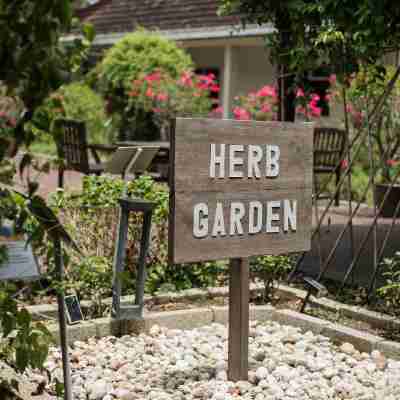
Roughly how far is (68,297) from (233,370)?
116 centimetres

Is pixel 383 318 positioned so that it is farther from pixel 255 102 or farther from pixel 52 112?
pixel 255 102

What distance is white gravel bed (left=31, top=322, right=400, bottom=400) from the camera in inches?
146

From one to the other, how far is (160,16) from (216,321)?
1478cm

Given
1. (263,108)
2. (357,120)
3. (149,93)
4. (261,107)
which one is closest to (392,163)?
(357,120)

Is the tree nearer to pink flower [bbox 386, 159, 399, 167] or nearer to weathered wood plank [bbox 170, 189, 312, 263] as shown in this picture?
weathered wood plank [bbox 170, 189, 312, 263]

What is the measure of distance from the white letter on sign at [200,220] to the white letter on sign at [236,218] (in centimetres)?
14

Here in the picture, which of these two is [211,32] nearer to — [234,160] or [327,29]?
[327,29]

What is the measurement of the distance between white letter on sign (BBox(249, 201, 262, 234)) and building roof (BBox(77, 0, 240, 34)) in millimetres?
12295

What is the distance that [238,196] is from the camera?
3633 millimetres

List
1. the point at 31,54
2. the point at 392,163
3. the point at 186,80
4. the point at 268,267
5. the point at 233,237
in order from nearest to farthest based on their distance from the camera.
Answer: the point at 31,54 → the point at 233,237 → the point at 268,267 → the point at 392,163 → the point at 186,80

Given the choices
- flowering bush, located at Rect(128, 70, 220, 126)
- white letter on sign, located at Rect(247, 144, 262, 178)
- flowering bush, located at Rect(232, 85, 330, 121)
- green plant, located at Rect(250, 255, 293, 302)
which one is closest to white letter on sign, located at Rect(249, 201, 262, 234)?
white letter on sign, located at Rect(247, 144, 262, 178)

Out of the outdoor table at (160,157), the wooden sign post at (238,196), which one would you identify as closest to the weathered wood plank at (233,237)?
the wooden sign post at (238,196)

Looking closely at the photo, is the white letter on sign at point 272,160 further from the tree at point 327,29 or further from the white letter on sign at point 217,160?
the tree at point 327,29

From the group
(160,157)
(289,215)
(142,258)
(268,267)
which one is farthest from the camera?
(160,157)
